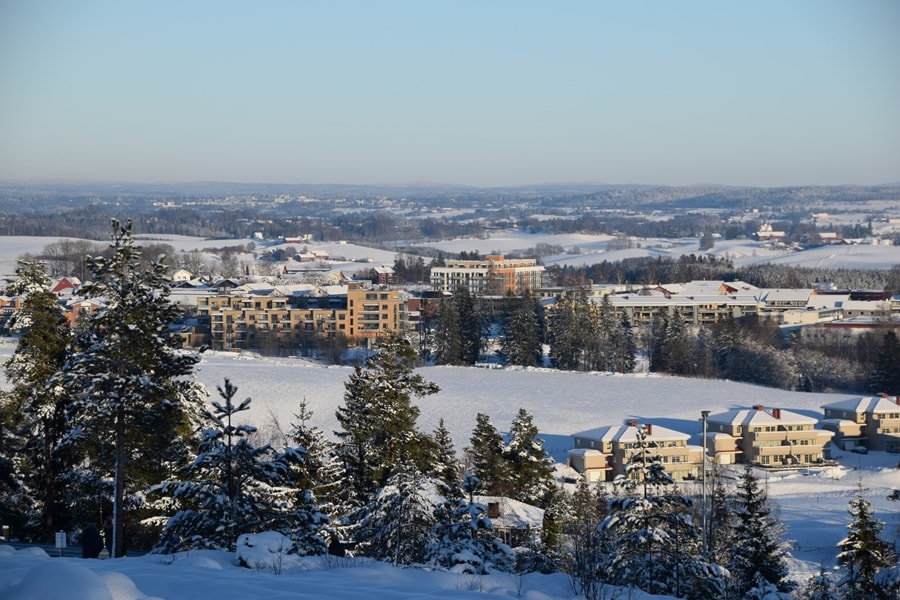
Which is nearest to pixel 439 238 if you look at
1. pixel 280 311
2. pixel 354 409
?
pixel 280 311

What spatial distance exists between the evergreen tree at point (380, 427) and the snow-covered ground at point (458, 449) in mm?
5276

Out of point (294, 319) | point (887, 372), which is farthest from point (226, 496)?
point (294, 319)

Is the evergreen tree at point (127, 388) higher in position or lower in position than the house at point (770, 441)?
higher

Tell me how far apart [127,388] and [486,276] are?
193 ft

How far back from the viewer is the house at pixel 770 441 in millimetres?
26297

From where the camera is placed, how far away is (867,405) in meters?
28.7

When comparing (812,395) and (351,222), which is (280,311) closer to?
(812,395)

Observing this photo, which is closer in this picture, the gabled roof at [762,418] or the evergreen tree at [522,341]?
the gabled roof at [762,418]

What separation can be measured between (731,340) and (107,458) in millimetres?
33626

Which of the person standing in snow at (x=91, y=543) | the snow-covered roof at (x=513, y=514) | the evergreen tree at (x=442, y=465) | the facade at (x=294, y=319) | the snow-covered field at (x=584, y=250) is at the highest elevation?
the person standing in snow at (x=91, y=543)

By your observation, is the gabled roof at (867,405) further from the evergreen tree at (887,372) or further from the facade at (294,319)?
the facade at (294,319)

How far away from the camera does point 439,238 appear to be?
141000 millimetres

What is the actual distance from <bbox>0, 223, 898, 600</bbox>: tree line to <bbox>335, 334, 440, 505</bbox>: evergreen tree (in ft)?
0.08

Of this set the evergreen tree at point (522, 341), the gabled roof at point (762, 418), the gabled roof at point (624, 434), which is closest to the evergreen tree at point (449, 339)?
the evergreen tree at point (522, 341)
